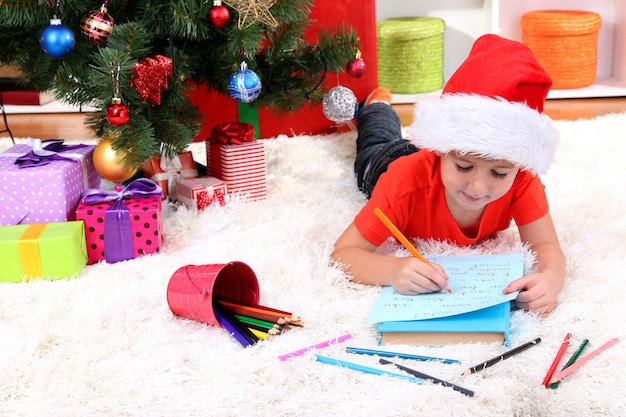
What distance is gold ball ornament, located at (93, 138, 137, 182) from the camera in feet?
4.65

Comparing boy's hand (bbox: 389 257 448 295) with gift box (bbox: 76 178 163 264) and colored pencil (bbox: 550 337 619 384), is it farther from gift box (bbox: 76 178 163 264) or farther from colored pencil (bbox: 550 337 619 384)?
gift box (bbox: 76 178 163 264)

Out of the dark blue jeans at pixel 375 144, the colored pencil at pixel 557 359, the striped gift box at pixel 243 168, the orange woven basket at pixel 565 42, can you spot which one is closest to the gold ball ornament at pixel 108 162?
the striped gift box at pixel 243 168

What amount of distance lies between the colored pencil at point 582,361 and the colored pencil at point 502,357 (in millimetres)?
64

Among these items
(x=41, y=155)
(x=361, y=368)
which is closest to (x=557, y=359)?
(x=361, y=368)

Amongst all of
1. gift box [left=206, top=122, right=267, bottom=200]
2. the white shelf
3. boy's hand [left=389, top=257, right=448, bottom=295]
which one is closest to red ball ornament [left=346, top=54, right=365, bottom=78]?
gift box [left=206, top=122, right=267, bottom=200]

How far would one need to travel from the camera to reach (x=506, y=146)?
103 cm

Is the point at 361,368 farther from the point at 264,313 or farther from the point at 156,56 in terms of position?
the point at 156,56

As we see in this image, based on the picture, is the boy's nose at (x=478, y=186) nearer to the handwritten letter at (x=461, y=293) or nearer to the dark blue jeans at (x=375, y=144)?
the handwritten letter at (x=461, y=293)

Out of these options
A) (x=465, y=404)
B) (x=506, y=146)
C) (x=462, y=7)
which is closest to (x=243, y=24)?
(x=506, y=146)

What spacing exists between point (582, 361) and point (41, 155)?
0.98m

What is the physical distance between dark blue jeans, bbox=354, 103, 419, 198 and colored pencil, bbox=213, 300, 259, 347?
58cm

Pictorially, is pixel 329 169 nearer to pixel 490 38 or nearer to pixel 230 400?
pixel 490 38

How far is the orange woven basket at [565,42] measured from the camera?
8.24ft

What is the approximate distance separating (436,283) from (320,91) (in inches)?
30.7
